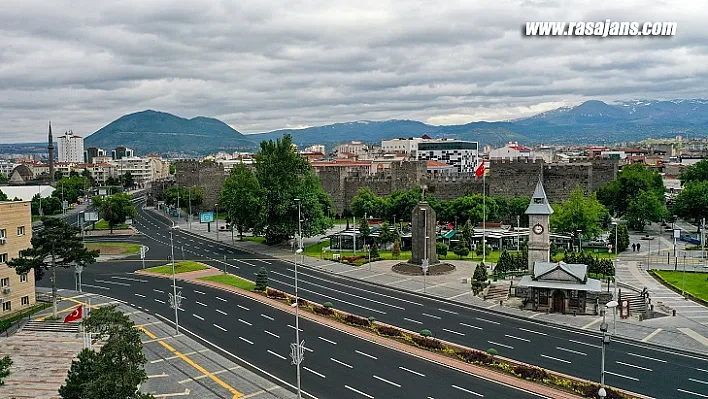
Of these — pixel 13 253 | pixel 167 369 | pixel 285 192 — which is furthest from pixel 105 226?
pixel 167 369

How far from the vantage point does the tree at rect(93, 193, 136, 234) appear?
94062 mm

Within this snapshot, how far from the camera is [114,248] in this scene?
80125 mm

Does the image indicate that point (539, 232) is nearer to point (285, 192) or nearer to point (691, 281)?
point (691, 281)

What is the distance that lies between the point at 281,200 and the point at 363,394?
47.4 meters

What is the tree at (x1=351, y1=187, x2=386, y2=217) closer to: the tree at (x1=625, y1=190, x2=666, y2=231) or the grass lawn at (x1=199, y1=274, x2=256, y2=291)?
the grass lawn at (x1=199, y1=274, x2=256, y2=291)

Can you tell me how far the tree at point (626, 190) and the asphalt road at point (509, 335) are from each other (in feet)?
174

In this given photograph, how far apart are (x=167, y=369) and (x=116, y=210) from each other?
68.0m

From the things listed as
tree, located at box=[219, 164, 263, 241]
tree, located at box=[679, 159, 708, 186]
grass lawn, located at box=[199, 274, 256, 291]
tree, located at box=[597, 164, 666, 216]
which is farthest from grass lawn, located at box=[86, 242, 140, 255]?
tree, located at box=[679, 159, 708, 186]

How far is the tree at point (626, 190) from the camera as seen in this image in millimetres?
90062

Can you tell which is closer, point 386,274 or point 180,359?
point 180,359

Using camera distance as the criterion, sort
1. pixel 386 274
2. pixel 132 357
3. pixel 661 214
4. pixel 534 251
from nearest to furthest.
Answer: pixel 132 357 < pixel 534 251 < pixel 386 274 < pixel 661 214

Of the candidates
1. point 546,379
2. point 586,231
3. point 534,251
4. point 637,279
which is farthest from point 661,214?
point 546,379

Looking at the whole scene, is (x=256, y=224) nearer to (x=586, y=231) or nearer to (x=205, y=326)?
(x=205, y=326)

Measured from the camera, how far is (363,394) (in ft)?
98.5
